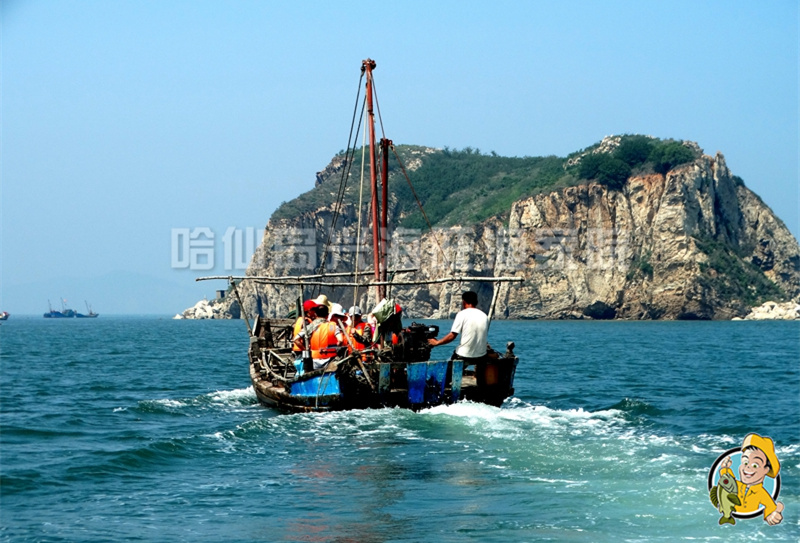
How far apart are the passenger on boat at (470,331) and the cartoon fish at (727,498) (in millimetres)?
8591

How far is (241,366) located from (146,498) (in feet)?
91.7

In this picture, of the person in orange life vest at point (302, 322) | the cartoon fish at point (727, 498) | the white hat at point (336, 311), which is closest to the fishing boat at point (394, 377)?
the person in orange life vest at point (302, 322)

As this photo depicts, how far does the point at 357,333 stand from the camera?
68.7ft

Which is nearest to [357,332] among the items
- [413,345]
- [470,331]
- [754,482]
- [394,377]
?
[413,345]

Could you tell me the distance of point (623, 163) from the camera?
128125 mm

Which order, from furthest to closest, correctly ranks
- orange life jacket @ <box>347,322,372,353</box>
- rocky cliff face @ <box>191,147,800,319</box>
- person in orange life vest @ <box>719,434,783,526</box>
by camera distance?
rocky cliff face @ <box>191,147,800,319</box>
orange life jacket @ <box>347,322,372,353</box>
person in orange life vest @ <box>719,434,783,526</box>

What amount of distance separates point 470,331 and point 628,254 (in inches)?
4116

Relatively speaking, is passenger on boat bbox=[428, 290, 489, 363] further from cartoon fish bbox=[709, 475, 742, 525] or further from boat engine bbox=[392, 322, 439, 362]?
cartoon fish bbox=[709, 475, 742, 525]

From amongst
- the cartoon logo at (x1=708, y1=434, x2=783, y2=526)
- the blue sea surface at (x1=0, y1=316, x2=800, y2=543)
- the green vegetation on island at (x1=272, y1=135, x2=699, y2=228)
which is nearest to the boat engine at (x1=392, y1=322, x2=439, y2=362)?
the blue sea surface at (x1=0, y1=316, x2=800, y2=543)

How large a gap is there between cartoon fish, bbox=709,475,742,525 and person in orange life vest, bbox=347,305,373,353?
1063cm

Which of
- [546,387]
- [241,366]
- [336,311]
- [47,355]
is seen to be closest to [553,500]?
[336,311]

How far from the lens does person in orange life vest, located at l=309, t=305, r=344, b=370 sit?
68.2 ft

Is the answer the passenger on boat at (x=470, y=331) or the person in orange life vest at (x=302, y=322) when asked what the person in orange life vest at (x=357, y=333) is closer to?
the person in orange life vest at (x=302, y=322)

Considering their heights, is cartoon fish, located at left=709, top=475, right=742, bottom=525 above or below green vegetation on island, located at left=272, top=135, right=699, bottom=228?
below
